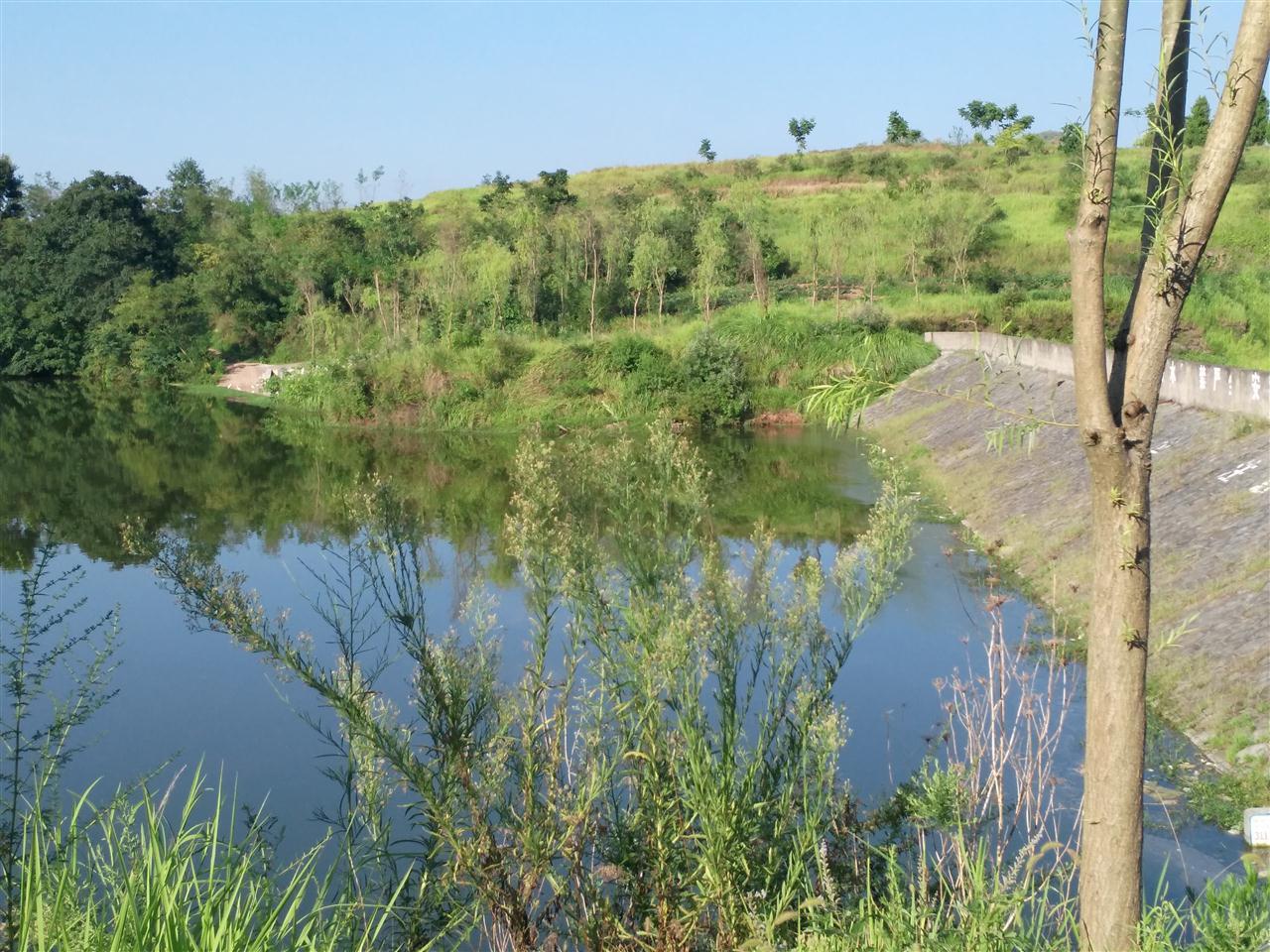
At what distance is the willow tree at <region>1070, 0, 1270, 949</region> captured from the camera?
110 inches

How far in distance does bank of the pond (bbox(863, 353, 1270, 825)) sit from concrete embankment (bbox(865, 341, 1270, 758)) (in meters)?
0.02

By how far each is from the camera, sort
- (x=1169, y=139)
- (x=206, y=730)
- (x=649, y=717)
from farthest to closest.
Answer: (x=206, y=730)
(x=649, y=717)
(x=1169, y=139)

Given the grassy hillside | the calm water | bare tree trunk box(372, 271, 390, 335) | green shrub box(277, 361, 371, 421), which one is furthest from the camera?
bare tree trunk box(372, 271, 390, 335)

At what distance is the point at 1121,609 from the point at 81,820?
6.19 metres

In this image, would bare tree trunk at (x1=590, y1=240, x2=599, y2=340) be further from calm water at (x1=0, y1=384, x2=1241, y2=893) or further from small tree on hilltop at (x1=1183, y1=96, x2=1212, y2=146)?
small tree on hilltop at (x1=1183, y1=96, x2=1212, y2=146)

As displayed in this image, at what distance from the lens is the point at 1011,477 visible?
15.3 meters

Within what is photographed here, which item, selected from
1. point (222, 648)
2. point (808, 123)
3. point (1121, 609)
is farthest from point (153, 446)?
point (808, 123)

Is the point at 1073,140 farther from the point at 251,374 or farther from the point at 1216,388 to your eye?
the point at 251,374

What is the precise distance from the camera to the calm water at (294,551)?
8.17 m

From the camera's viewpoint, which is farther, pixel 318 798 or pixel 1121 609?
pixel 318 798

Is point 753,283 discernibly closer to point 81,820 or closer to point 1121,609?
point 81,820

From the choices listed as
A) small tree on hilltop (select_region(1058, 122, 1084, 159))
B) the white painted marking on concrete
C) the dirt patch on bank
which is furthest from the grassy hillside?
small tree on hilltop (select_region(1058, 122, 1084, 159))

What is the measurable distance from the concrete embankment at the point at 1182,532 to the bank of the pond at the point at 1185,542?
0.02 m

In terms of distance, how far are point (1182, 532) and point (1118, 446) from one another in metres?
8.87
